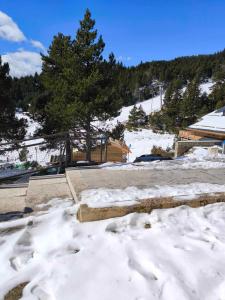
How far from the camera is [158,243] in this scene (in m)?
2.55

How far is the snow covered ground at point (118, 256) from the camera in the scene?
1.98 m

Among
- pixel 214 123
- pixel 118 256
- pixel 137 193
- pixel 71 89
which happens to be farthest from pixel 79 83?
pixel 118 256

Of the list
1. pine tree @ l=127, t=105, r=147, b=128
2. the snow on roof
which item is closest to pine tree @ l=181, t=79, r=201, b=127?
the snow on roof

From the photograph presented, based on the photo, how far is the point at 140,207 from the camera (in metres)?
3.17

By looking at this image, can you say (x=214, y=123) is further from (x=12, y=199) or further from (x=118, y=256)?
(x=118, y=256)

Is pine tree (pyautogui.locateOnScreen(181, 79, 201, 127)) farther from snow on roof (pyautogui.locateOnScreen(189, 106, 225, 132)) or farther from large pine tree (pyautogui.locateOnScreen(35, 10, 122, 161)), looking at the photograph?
large pine tree (pyautogui.locateOnScreen(35, 10, 122, 161))

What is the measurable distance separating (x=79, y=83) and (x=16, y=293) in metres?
14.7

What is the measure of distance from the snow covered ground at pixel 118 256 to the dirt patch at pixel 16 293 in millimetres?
39

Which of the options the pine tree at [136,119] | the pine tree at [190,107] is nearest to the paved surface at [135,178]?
the pine tree at [190,107]

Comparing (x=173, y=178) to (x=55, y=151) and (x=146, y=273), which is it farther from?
(x=55, y=151)

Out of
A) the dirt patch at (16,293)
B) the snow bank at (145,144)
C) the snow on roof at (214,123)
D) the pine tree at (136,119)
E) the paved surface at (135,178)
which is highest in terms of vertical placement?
the pine tree at (136,119)

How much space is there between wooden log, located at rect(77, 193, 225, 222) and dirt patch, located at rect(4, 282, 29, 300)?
3.48 ft

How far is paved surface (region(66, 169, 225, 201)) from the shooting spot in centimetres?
417

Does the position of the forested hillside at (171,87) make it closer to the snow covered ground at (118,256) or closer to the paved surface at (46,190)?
the paved surface at (46,190)
